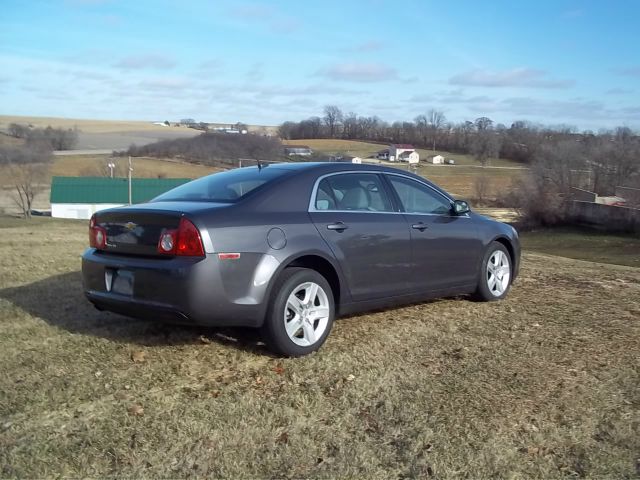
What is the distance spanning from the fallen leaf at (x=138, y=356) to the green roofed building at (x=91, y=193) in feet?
172

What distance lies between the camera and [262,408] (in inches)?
153

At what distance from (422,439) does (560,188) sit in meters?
70.9

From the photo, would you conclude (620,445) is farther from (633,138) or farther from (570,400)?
(633,138)

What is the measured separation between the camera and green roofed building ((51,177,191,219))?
186 feet

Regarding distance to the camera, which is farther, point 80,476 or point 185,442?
point 185,442

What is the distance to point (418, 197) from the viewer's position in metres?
6.16

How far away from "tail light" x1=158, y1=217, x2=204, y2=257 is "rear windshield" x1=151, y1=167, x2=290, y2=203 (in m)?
0.53

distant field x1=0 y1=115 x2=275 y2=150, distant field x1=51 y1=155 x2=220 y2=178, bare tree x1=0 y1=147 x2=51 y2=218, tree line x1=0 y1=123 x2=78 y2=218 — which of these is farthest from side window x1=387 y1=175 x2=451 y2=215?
distant field x1=0 y1=115 x2=275 y2=150

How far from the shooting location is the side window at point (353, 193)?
5312mm

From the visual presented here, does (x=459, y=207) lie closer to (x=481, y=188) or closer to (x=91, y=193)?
(x=91, y=193)

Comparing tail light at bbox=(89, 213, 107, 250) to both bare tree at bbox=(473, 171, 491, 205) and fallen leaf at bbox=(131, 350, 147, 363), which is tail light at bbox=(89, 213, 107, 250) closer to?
fallen leaf at bbox=(131, 350, 147, 363)

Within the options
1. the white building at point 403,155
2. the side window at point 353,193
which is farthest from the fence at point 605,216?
the side window at point 353,193

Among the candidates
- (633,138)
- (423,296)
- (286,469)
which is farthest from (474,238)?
(633,138)

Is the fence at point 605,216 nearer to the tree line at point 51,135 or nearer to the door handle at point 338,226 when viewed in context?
the tree line at point 51,135
